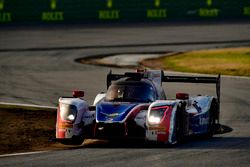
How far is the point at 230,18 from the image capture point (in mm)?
63000

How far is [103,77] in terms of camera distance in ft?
117

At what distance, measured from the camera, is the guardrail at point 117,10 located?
202 ft

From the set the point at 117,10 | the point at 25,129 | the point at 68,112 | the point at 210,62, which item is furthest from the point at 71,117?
the point at 117,10

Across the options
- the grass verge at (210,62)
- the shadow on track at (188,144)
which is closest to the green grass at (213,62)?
the grass verge at (210,62)

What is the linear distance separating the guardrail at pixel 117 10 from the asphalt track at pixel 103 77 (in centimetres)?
217

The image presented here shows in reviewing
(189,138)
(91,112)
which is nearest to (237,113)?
(189,138)

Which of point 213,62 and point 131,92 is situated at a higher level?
point 131,92

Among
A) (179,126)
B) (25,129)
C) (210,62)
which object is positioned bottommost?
(210,62)

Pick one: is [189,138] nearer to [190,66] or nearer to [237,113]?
A: [237,113]

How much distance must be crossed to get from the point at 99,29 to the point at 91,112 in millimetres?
39112

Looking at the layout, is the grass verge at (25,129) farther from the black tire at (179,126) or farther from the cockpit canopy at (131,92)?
the black tire at (179,126)

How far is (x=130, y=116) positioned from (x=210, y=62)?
21.4 m

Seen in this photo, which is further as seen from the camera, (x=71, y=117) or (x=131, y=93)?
(x=131, y=93)

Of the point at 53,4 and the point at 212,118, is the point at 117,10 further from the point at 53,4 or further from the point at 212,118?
the point at 212,118
